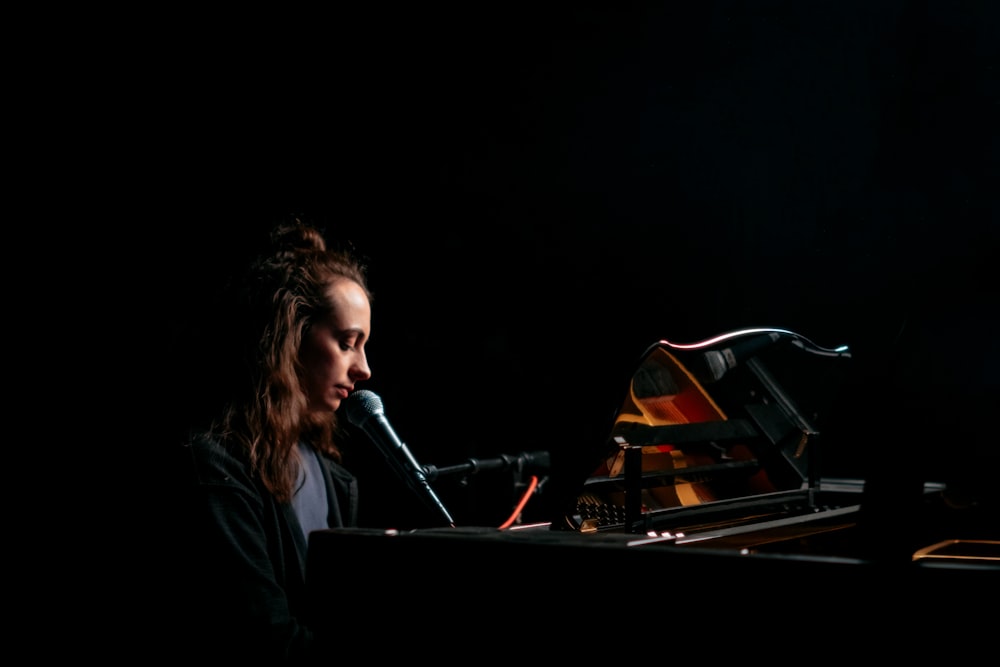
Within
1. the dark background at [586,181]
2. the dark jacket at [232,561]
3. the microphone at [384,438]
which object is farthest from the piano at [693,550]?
the dark background at [586,181]

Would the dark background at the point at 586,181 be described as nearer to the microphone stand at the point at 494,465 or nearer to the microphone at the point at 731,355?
the microphone stand at the point at 494,465

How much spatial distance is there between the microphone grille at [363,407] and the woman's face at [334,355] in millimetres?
247

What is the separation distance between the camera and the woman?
6.15 ft

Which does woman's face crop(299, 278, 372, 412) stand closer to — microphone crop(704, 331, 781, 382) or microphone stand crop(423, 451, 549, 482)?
microphone stand crop(423, 451, 549, 482)

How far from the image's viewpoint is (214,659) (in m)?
1.93

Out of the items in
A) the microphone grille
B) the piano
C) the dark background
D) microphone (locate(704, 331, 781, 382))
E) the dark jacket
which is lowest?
the dark jacket

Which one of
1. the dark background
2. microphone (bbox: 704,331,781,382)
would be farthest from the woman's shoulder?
microphone (bbox: 704,331,781,382)

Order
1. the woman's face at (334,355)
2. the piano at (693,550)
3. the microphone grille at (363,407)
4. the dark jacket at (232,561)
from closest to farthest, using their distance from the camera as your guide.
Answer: the piano at (693,550)
the dark jacket at (232,561)
the microphone grille at (363,407)
the woman's face at (334,355)

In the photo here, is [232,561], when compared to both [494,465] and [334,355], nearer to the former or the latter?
[334,355]

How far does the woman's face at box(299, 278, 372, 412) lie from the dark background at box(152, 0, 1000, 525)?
0.55m

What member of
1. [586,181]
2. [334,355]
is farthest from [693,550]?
[586,181]

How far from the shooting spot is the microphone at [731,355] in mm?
2062

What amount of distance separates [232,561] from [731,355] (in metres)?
1.24

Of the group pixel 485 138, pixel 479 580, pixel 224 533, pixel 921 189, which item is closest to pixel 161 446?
pixel 224 533
